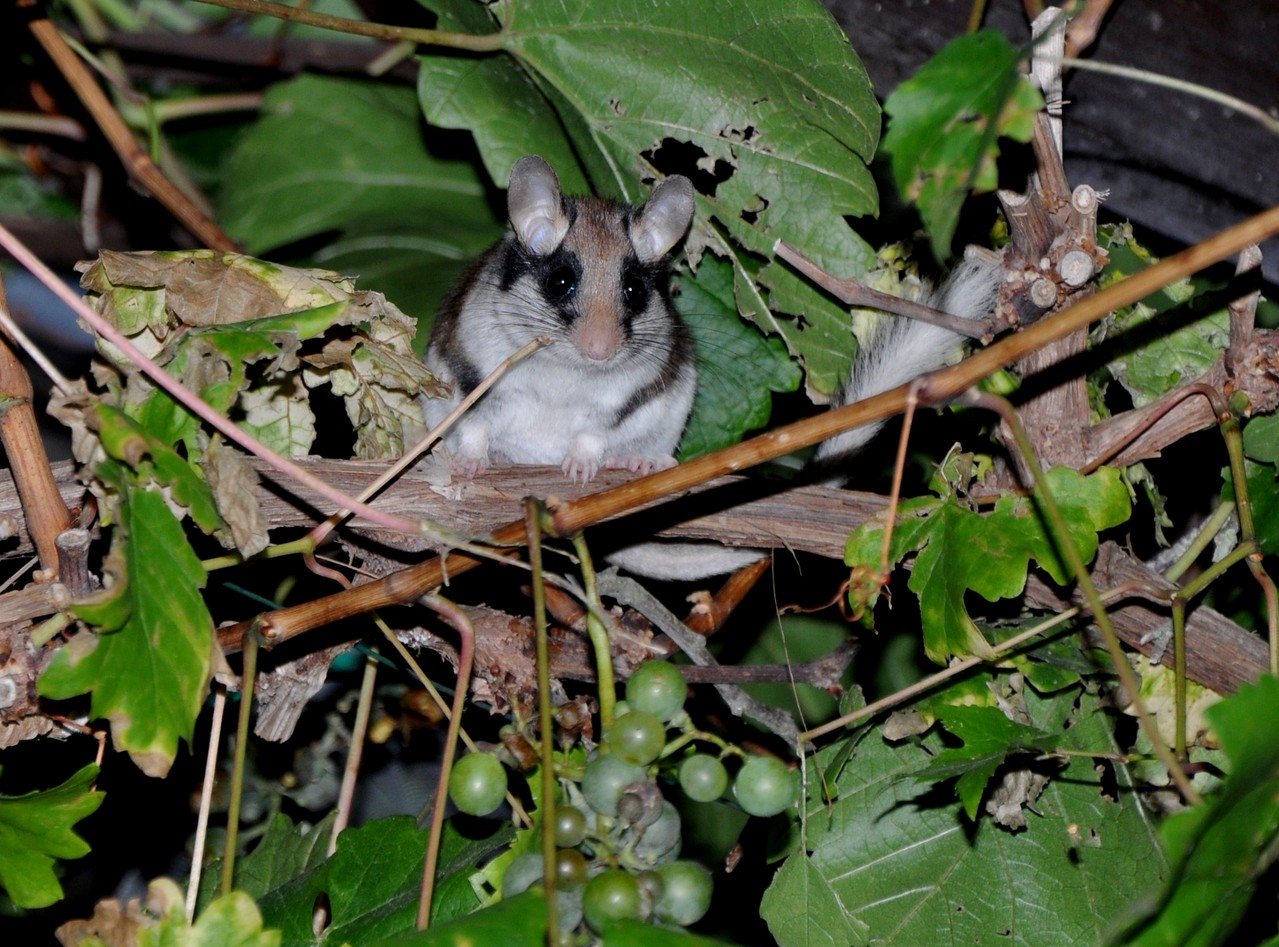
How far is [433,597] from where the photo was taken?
62.4 inches

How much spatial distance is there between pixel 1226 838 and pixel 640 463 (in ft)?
4.65

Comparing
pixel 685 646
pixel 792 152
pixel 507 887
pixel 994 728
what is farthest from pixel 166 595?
pixel 792 152

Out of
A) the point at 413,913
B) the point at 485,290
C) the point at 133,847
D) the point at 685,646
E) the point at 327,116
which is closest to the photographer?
the point at 413,913

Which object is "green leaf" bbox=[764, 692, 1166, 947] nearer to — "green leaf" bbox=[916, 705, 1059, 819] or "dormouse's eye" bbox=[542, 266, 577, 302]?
"green leaf" bbox=[916, 705, 1059, 819]

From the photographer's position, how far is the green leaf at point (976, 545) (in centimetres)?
158

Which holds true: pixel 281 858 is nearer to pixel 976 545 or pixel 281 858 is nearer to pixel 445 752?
pixel 445 752

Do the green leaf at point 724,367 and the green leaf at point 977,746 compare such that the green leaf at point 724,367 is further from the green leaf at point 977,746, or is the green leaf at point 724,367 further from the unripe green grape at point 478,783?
the unripe green grape at point 478,783

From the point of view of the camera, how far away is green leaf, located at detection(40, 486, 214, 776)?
1271mm

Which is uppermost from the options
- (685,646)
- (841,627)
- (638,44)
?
(638,44)

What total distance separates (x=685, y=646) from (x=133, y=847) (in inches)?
44.6

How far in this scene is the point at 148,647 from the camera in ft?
4.30

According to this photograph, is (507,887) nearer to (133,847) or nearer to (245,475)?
(245,475)

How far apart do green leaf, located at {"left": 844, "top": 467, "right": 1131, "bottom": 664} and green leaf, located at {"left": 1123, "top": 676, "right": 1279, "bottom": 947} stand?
18.5 inches

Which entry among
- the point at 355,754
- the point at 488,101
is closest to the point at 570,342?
the point at 488,101
